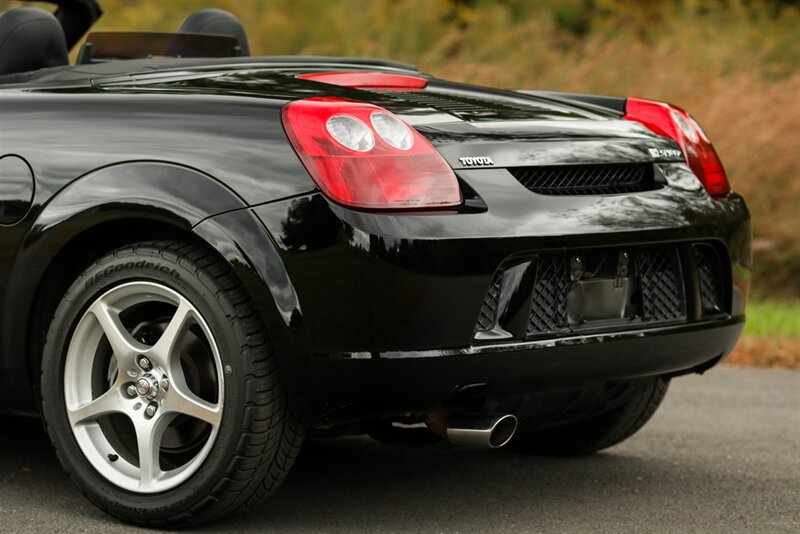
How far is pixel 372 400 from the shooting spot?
10.8ft

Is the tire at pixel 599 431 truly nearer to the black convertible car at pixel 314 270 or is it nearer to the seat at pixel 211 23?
the black convertible car at pixel 314 270

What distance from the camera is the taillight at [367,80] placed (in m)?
3.87

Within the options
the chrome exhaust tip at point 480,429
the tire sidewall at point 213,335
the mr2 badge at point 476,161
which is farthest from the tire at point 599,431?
the tire sidewall at point 213,335

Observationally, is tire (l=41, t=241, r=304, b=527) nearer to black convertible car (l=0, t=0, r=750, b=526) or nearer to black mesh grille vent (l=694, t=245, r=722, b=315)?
black convertible car (l=0, t=0, r=750, b=526)

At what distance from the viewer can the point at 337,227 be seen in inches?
124

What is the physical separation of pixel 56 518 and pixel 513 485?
1407 millimetres

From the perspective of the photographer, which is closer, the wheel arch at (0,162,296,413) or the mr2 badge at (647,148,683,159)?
the wheel arch at (0,162,296,413)

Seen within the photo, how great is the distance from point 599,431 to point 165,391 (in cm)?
169

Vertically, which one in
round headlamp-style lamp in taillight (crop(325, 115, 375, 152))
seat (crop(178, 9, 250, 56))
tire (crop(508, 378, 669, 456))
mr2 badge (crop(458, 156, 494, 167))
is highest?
round headlamp-style lamp in taillight (crop(325, 115, 375, 152))

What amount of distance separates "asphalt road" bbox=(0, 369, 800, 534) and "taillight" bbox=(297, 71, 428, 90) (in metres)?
1.21

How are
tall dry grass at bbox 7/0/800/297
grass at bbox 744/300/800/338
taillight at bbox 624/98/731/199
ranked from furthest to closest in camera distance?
tall dry grass at bbox 7/0/800/297 → grass at bbox 744/300/800/338 → taillight at bbox 624/98/731/199

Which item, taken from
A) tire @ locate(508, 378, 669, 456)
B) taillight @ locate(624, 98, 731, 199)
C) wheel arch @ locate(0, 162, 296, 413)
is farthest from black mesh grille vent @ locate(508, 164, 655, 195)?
tire @ locate(508, 378, 669, 456)

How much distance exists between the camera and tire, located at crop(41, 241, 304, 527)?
3320 millimetres

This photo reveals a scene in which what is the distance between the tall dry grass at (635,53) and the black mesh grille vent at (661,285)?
714 cm
